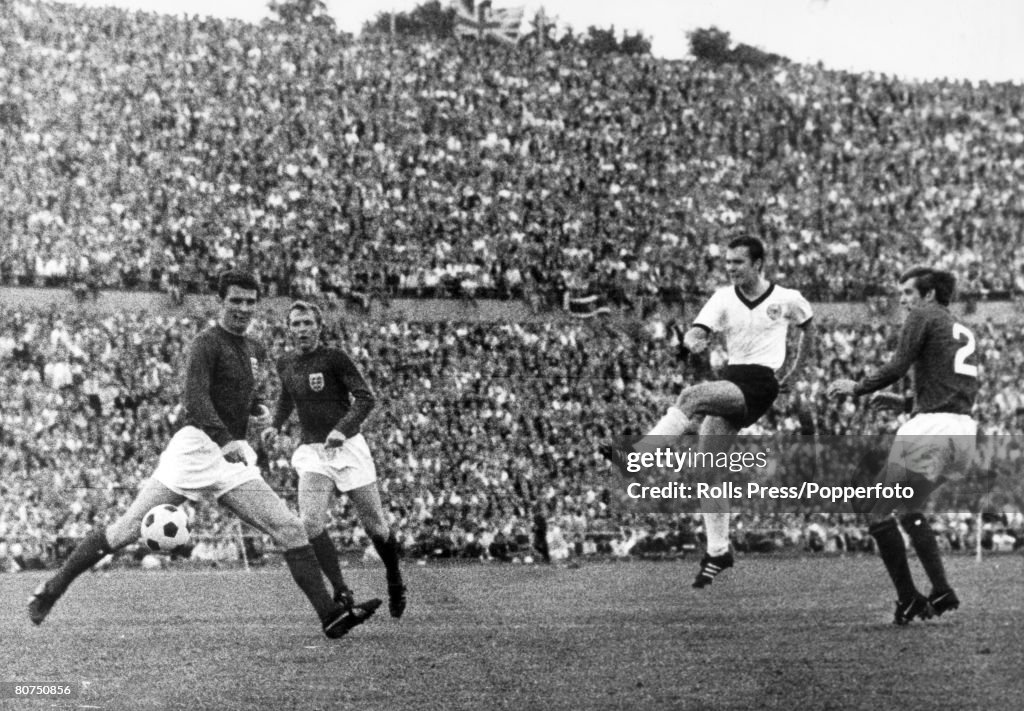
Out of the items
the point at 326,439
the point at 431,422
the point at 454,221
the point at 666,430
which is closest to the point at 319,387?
the point at 326,439

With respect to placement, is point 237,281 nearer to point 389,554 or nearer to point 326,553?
point 326,553

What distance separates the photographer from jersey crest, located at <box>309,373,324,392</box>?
28.4ft

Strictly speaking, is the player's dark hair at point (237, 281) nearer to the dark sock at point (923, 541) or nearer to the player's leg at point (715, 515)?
the player's leg at point (715, 515)

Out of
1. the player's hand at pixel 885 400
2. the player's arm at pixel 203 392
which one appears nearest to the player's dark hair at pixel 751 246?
the player's hand at pixel 885 400

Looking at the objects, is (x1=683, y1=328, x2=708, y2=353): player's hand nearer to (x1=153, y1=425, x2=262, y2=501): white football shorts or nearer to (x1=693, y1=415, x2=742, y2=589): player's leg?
(x1=693, y1=415, x2=742, y2=589): player's leg

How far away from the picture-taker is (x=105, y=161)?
21219 mm

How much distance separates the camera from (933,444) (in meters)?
7.90

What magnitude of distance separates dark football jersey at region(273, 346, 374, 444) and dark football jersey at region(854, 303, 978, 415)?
133 inches

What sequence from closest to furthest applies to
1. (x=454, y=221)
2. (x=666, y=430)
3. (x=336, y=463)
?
(x=666, y=430) → (x=336, y=463) → (x=454, y=221)

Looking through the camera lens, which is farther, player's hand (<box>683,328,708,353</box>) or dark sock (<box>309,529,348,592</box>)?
dark sock (<box>309,529,348,592</box>)

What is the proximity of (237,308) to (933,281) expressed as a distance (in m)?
4.26

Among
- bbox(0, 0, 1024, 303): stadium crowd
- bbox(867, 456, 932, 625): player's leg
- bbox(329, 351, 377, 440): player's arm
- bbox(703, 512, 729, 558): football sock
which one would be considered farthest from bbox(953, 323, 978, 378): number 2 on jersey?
bbox(0, 0, 1024, 303): stadium crowd

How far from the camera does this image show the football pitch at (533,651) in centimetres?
584

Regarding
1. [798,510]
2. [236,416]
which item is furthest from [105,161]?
[236,416]
